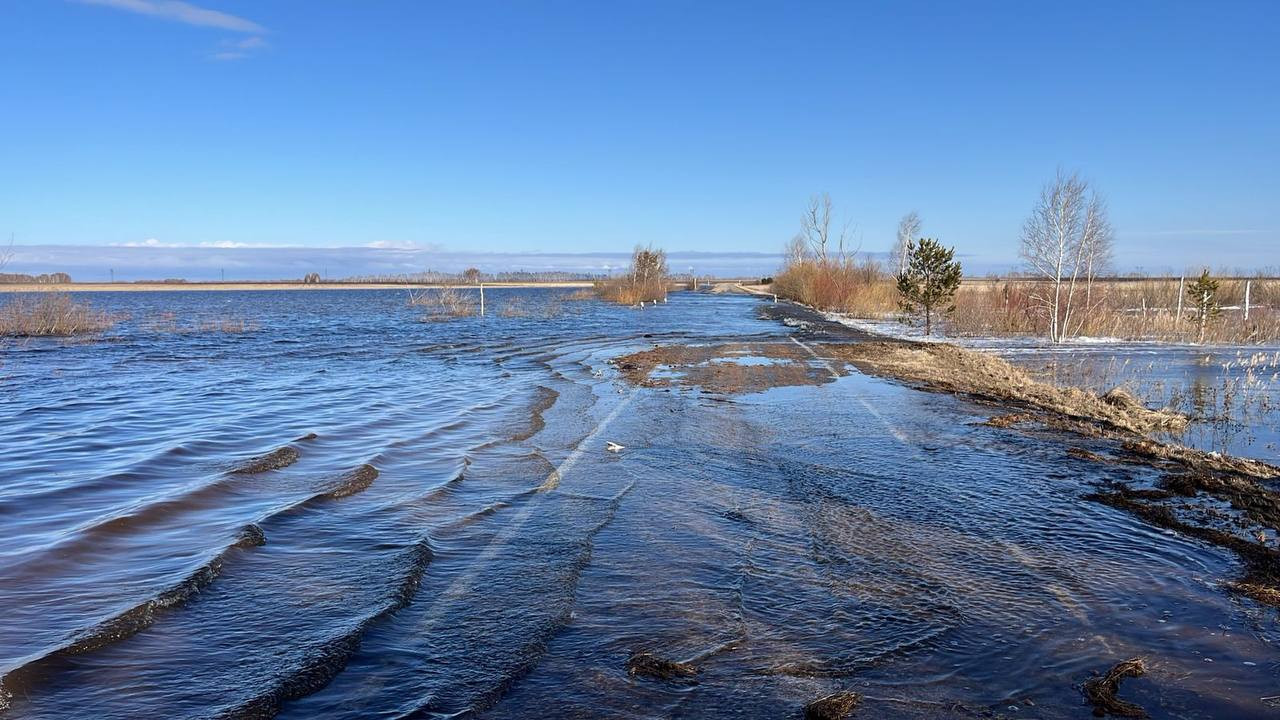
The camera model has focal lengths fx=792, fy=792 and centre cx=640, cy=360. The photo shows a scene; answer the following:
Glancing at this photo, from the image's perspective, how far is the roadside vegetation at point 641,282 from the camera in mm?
70000

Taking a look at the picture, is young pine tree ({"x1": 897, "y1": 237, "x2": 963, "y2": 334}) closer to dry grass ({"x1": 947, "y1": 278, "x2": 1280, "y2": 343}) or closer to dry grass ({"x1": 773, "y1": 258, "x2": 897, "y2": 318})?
dry grass ({"x1": 947, "y1": 278, "x2": 1280, "y2": 343})

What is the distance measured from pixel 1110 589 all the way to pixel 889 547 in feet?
4.57

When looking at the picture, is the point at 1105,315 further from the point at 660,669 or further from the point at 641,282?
the point at 641,282

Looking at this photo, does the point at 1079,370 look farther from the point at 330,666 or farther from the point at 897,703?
the point at 330,666

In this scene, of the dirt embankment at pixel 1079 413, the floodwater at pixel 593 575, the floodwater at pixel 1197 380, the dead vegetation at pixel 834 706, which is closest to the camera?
the dead vegetation at pixel 834 706

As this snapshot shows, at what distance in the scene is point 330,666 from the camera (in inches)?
157

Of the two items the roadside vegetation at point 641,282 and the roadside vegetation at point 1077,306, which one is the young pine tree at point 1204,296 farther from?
the roadside vegetation at point 641,282

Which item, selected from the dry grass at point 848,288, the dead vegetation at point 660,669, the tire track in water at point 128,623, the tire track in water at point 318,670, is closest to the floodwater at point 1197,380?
the dead vegetation at point 660,669

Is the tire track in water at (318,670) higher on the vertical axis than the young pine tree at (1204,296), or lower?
lower

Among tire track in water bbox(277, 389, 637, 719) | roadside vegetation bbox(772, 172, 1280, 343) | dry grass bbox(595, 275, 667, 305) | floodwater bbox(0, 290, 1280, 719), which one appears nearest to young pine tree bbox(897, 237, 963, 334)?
roadside vegetation bbox(772, 172, 1280, 343)

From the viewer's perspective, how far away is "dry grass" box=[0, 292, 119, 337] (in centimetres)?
3253

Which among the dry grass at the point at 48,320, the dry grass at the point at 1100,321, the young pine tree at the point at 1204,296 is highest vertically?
the young pine tree at the point at 1204,296

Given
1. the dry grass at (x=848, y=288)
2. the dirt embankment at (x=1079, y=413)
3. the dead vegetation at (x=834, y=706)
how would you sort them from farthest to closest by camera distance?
the dry grass at (x=848, y=288), the dirt embankment at (x=1079, y=413), the dead vegetation at (x=834, y=706)

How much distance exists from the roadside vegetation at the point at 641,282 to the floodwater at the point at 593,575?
193 feet
